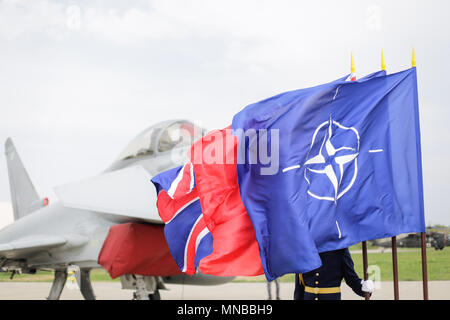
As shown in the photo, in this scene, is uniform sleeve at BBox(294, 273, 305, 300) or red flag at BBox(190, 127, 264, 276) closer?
red flag at BBox(190, 127, 264, 276)

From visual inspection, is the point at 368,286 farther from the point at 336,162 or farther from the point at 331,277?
the point at 336,162

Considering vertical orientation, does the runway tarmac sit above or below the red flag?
below

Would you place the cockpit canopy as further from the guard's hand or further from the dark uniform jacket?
the guard's hand

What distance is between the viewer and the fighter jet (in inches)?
268

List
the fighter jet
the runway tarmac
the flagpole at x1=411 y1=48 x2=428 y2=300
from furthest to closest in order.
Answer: the runway tarmac < the fighter jet < the flagpole at x1=411 y1=48 x2=428 y2=300

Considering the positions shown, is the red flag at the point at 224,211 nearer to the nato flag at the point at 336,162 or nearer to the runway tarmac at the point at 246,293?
the nato flag at the point at 336,162

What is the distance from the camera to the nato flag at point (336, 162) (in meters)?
A: 3.46

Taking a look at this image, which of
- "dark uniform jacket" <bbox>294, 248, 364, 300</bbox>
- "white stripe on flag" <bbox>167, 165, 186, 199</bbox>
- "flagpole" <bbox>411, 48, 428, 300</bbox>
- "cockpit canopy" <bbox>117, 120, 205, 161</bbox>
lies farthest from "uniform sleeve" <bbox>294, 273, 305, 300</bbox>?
"cockpit canopy" <bbox>117, 120, 205, 161</bbox>

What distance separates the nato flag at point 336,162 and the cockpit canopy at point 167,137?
371 cm

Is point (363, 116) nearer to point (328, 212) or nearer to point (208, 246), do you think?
point (328, 212)

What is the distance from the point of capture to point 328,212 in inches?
138

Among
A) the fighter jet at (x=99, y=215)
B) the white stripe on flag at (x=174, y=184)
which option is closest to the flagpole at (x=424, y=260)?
the white stripe on flag at (x=174, y=184)

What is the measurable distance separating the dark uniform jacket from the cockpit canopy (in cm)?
415

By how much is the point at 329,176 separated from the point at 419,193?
0.79 metres
